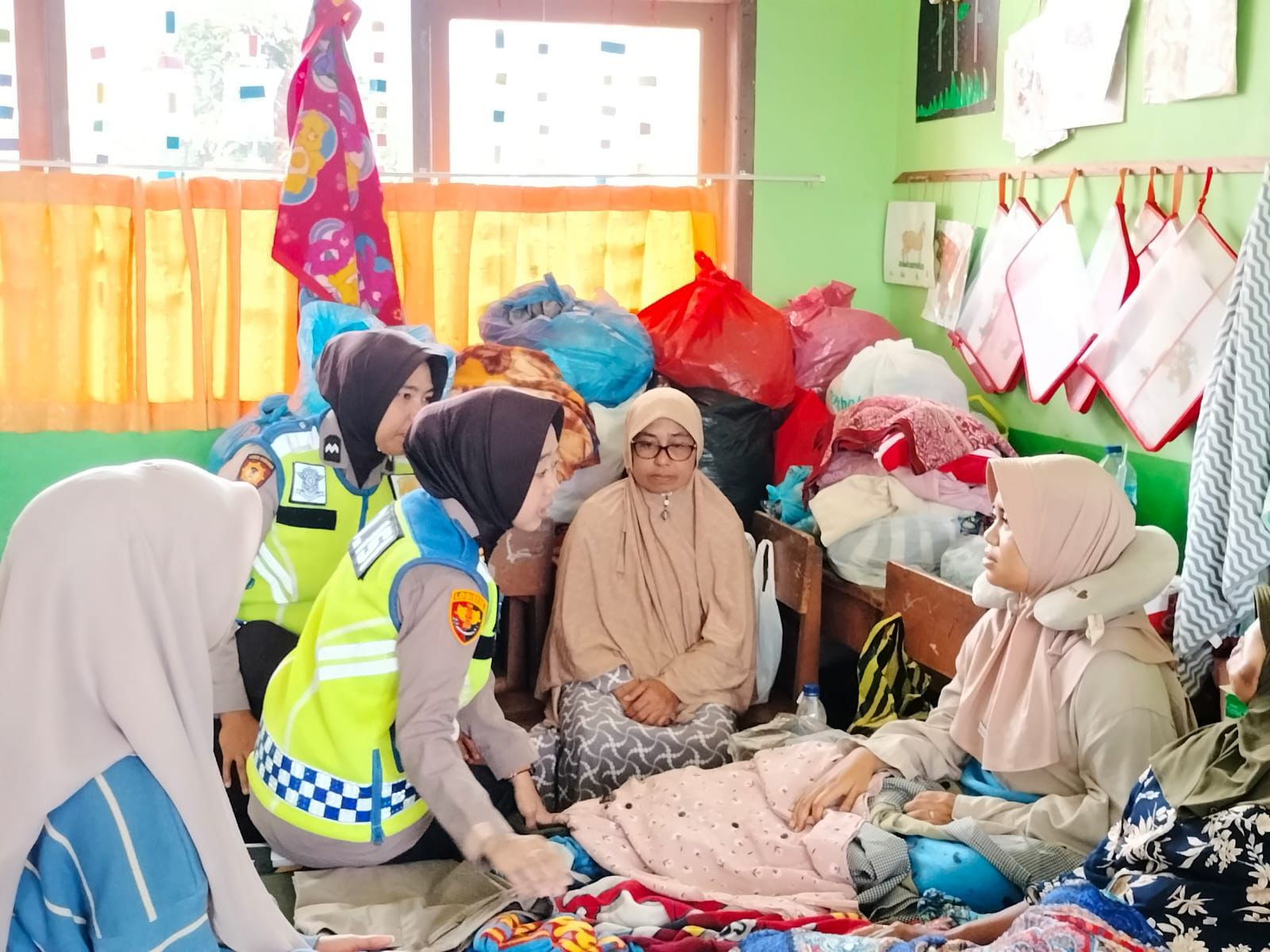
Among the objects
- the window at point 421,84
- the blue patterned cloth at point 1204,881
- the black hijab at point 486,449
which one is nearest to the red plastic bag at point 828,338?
the window at point 421,84

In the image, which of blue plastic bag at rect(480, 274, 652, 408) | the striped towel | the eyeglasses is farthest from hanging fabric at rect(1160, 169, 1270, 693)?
blue plastic bag at rect(480, 274, 652, 408)

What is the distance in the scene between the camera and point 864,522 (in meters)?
2.93

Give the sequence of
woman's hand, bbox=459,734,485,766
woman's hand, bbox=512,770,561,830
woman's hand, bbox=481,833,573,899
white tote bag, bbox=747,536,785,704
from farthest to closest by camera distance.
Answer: white tote bag, bbox=747,536,785,704 → woman's hand, bbox=459,734,485,766 → woman's hand, bbox=512,770,561,830 → woman's hand, bbox=481,833,573,899

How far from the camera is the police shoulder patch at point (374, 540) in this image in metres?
1.95

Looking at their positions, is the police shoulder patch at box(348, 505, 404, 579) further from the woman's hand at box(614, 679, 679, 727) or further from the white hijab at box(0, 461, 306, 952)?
the woman's hand at box(614, 679, 679, 727)

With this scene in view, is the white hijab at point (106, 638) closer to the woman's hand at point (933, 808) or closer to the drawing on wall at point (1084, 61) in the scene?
the woman's hand at point (933, 808)

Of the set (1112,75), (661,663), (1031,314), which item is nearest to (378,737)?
(661,663)

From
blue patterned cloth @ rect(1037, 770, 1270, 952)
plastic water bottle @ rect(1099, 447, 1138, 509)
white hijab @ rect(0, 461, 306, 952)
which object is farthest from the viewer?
plastic water bottle @ rect(1099, 447, 1138, 509)

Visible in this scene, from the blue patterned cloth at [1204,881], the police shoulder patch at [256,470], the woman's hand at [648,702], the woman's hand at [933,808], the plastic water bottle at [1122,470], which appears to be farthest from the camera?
the woman's hand at [648,702]

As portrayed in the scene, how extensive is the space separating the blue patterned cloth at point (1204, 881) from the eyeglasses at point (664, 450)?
155 centimetres

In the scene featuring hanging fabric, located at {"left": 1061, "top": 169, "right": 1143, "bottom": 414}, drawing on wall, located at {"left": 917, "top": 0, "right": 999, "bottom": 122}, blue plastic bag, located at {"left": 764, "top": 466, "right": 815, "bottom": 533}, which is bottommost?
blue plastic bag, located at {"left": 764, "top": 466, "right": 815, "bottom": 533}

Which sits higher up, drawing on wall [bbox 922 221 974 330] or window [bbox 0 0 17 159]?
window [bbox 0 0 17 159]

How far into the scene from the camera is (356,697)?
6.38 feet

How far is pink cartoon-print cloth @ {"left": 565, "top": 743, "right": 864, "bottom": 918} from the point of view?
202 cm
